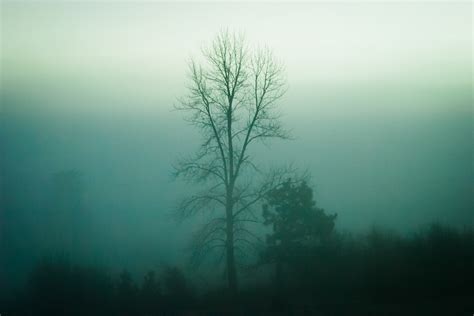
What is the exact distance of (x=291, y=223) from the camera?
1764 centimetres

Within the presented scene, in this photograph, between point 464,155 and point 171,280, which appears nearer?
point 171,280

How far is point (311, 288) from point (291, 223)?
2953mm

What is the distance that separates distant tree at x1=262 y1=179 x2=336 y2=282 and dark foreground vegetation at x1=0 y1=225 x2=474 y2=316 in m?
0.27

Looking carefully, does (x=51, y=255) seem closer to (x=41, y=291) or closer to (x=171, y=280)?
(x=41, y=291)

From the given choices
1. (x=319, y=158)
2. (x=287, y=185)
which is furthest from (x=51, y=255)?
(x=319, y=158)

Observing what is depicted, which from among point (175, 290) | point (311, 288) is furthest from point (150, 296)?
point (311, 288)

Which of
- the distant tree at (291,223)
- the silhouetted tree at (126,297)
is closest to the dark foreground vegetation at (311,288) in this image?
the silhouetted tree at (126,297)

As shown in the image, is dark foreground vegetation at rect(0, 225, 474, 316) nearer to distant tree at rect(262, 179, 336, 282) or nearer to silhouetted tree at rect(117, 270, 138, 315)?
silhouetted tree at rect(117, 270, 138, 315)

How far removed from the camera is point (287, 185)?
17.1 meters

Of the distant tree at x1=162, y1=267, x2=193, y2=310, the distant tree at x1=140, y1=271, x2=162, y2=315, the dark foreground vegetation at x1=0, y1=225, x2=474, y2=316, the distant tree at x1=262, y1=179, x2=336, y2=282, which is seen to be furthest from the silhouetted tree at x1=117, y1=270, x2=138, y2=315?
the distant tree at x1=262, y1=179, x2=336, y2=282

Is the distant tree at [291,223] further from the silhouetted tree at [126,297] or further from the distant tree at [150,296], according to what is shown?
the silhouetted tree at [126,297]

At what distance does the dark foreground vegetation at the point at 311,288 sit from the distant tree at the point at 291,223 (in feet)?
0.90

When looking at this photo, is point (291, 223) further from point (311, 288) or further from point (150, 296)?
point (150, 296)

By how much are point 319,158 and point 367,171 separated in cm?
766
